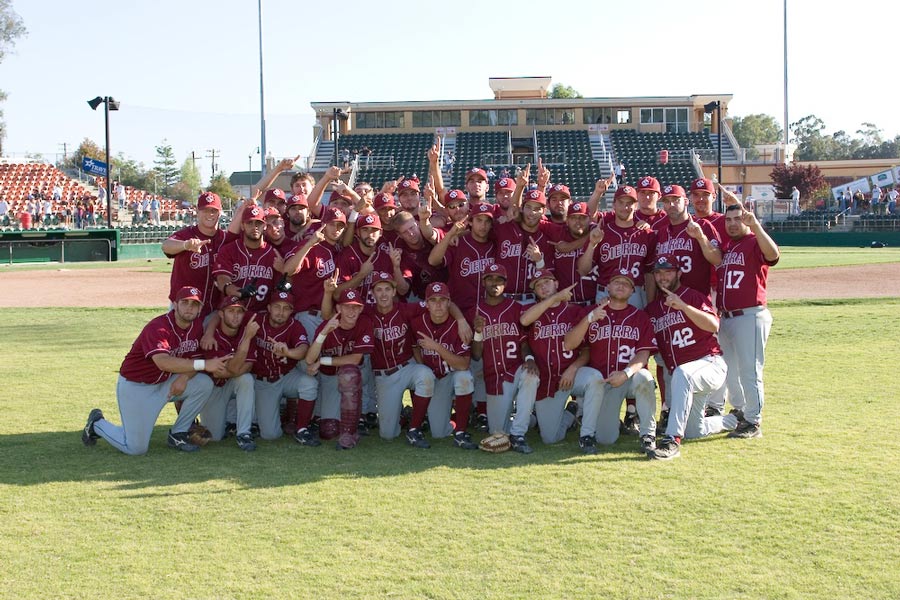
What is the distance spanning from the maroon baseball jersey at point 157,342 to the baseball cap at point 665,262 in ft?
11.7

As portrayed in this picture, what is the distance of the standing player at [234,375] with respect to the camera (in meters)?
6.68

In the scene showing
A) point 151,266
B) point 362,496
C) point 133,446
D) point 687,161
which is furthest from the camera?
point 687,161

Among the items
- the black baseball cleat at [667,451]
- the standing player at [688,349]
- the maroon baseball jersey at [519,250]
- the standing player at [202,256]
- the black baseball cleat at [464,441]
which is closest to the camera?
the black baseball cleat at [667,451]

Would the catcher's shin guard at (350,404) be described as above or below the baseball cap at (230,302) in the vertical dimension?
below

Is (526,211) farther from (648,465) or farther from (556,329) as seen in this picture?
(648,465)

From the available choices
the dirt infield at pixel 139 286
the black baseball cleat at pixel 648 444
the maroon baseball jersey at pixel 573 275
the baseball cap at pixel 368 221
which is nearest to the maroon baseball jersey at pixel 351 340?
the baseball cap at pixel 368 221

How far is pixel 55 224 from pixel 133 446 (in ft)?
103

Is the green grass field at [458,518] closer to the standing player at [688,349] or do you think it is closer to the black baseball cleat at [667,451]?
the black baseball cleat at [667,451]

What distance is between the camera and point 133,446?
6535 millimetres

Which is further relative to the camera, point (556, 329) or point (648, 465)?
point (556, 329)

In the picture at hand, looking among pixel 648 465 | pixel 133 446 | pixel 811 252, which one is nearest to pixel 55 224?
pixel 811 252

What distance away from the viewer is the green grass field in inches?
160

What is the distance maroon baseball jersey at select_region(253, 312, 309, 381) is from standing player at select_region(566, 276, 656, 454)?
6.97ft

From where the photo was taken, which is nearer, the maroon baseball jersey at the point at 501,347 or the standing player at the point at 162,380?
the standing player at the point at 162,380
